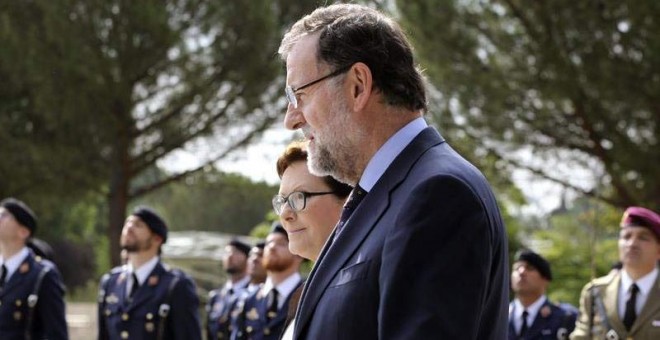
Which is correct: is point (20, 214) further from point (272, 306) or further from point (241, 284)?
point (241, 284)

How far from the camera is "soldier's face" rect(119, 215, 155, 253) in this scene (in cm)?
908

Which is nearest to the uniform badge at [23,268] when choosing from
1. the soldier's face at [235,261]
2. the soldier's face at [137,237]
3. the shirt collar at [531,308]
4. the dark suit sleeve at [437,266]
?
the soldier's face at [137,237]

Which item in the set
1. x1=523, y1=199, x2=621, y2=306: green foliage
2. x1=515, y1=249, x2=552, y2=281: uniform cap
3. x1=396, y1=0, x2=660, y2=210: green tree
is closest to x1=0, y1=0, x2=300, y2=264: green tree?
x1=396, y1=0, x2=660, y2=210: green tree

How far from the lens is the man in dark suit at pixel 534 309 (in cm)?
971

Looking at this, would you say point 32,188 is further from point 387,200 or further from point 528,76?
point 387,200

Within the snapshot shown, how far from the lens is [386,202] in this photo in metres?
2.37

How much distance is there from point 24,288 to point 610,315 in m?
4.52

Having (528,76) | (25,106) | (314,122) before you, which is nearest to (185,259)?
(25,106)

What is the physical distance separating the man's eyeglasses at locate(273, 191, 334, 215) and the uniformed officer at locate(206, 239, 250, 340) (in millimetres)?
7234

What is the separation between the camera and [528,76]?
43.6 ft

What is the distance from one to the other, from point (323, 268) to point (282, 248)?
615 cm

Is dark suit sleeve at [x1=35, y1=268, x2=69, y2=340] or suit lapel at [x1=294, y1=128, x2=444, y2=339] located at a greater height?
suit lapel at [x1=294, y1=128, x2=444, y2=339]

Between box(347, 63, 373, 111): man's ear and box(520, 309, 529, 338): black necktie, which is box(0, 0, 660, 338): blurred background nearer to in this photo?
box(520, 309, 529, 338): black necktie

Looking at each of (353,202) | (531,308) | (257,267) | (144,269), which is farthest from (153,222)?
(353,202)
